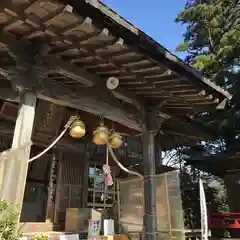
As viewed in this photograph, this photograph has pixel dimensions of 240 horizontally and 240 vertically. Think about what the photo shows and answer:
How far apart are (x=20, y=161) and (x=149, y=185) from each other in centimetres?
276

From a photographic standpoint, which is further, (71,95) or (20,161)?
(71,95)

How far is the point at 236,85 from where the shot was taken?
43.8 feet

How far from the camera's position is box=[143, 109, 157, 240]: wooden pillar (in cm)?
568

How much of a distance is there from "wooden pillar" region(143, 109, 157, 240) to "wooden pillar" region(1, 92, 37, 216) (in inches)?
104

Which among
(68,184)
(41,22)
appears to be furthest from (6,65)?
(68,184)

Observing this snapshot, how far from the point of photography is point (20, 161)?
398cm

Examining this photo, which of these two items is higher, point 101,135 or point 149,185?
point 101,135

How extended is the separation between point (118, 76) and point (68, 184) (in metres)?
4.03

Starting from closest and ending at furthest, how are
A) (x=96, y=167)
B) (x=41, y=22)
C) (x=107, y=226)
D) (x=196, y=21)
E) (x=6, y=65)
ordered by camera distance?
(x=41, y=22), (x=6, y=65), (x=107, y=226), (x=96, y=167), (x=196, y=21)

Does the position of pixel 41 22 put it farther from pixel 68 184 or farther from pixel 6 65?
pixel 68 184

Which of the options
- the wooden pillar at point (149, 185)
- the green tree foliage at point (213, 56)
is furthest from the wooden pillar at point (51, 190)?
the green tree foliage at point (213, 56)

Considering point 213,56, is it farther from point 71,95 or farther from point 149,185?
A: point 71,95

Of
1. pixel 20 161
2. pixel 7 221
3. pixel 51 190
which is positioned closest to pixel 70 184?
pixel 51 190

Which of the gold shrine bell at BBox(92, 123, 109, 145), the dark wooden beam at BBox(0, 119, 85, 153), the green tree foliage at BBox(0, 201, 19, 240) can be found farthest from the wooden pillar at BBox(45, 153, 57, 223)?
the green tree foliage at BBox(0, 201, 19, 240)
